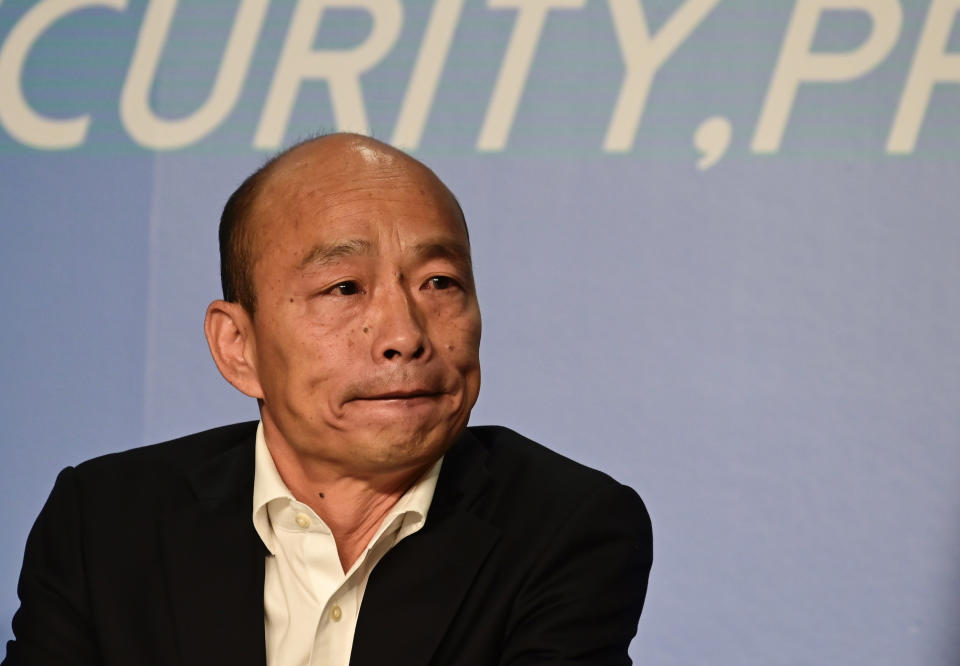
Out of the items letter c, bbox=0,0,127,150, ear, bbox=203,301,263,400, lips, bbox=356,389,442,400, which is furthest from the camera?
letter c, bbox=0,0,127,150

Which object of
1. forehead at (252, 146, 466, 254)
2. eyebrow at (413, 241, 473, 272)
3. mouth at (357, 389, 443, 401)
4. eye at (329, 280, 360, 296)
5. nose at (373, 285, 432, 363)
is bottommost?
mouth at (357, 389, 443, 401)

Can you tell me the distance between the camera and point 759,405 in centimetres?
287

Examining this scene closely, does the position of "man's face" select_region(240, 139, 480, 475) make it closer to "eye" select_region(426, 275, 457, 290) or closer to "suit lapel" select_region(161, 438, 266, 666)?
"eye" select_region(426, 275, 457, 290)

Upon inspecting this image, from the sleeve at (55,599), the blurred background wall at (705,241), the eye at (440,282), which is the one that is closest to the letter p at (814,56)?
the blurred background wall at (705,241)

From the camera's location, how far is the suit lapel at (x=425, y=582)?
1.62m

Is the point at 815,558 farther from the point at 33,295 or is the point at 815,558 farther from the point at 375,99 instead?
the point at 33,295

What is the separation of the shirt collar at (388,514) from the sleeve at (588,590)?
17 cm

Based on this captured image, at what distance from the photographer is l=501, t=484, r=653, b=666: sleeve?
5.30 ft

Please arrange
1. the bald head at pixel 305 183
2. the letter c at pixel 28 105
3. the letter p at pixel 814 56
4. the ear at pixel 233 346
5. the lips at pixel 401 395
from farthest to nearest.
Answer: the letter c at pixel 28 105
the letter p at pixel 814 56
the ear at pixel 233 346
the bald head at pixel 305 183
the lips at pixel 401 395

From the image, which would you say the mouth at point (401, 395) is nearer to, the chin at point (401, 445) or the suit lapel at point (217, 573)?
the chin at point (401, 445)

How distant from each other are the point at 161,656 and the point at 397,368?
A: 0.49 metres

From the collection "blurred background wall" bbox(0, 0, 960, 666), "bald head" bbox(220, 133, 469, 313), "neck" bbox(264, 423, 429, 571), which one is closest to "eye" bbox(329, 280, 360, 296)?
"bald head" bbox(220, 133, 469, 313)

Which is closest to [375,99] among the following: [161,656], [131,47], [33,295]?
[131,47]

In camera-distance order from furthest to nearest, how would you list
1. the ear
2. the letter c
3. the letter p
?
1. the letter c
2. the letter p
3. the ear
